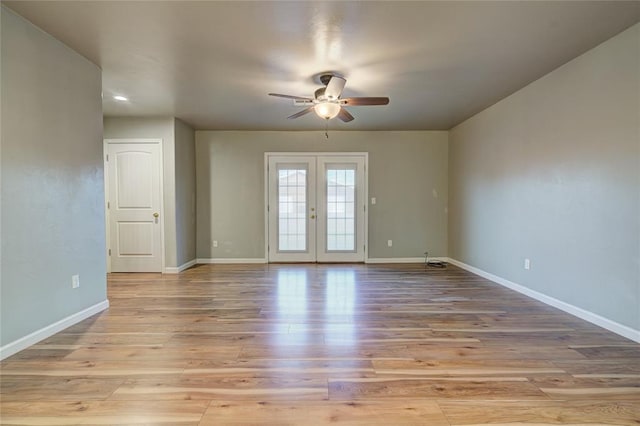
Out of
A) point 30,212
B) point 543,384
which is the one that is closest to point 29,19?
point 30,212

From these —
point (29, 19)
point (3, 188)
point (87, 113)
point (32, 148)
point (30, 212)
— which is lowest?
point (30, 212)

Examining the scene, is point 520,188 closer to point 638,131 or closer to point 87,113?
point 638,131

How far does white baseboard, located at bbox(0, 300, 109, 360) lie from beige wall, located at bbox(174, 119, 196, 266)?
213cm

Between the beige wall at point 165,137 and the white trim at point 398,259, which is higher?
the beige wall at point 165,137

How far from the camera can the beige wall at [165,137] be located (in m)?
5.18

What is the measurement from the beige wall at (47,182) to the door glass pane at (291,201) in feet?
10.5

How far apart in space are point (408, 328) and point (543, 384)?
107cm

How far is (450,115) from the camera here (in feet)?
16.8

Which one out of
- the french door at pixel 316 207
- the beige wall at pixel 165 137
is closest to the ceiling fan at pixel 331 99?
the french door at pixel 316 207

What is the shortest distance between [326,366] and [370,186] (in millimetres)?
4388

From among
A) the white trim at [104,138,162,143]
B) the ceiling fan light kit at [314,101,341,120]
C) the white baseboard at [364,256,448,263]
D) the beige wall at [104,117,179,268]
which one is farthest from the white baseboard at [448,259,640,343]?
the white trim at [104,138,162,143]

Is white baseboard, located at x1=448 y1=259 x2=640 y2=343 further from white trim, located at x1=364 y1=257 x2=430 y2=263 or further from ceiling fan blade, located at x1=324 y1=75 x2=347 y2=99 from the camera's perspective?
ceiling fan blade, located at x1=324 y1=75 x2=347 y2=99

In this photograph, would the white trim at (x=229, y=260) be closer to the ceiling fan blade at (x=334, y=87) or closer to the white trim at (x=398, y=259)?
the white trim at (x=398, y=259)

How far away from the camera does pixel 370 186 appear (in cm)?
615
